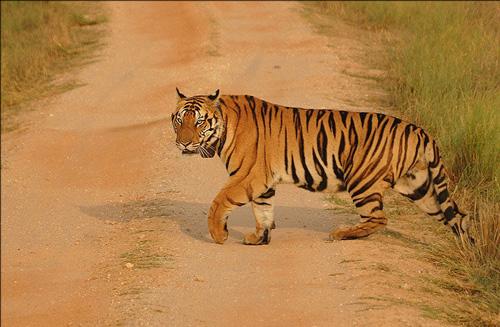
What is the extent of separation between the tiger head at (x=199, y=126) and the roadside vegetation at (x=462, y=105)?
156 cm

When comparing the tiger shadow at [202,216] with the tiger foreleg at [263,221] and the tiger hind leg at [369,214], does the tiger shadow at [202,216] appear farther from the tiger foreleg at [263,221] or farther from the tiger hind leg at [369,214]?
the tiger hind leg at [369,214]

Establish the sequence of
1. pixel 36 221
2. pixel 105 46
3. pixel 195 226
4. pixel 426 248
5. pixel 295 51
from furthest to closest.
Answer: pixel 105 46, pixel 295 51, pixel 36 221, pixel 195 226, pixel 426 248

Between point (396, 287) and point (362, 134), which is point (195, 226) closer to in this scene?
point (362, 134)

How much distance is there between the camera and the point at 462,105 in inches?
376

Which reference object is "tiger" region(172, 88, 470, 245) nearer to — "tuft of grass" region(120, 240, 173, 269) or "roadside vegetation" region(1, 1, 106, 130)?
"tuft of grass" region(120, 240, 173, 269)

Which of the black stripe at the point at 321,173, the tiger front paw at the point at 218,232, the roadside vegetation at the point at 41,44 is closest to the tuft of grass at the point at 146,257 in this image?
the tiger front paw at the point at 218,232

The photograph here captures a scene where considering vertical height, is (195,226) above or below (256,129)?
below

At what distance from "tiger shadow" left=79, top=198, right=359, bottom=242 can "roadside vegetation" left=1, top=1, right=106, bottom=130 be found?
410cm

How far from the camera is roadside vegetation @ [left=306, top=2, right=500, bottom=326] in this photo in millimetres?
7000

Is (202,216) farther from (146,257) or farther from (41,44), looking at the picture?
(41,44)

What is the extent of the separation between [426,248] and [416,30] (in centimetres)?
651

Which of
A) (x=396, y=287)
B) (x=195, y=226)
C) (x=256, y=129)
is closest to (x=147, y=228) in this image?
(x=195, y=226)

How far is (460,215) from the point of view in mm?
7664

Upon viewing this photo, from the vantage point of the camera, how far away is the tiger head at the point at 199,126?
7.65 m
